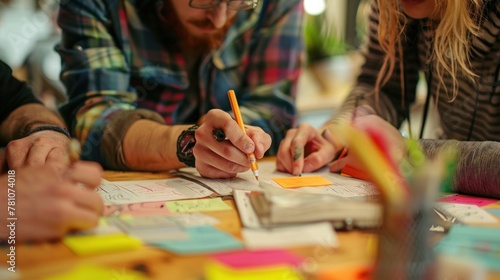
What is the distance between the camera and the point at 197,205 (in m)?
0.97

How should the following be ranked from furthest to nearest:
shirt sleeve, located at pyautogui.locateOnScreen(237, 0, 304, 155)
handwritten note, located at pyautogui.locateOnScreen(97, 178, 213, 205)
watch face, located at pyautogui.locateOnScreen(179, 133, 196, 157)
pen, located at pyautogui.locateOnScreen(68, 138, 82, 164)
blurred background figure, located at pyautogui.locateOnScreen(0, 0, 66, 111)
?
blurred background figure, located at pyautogui.locateOnScreen(0, 0, 66, 111) < shirt sleeve, located at pyautogui.locateOnScreen(237, 0, 304, 155) < watch face, located at pyautogui.locateOnScreen(179, 133, 196, 157) < pen, located at pyautogui.locateOnScreen(68, 138, 82, 164) < handwritten note, located at pyautogui.locateOnScreen(97, 178, 213, 205)

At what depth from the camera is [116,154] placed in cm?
128

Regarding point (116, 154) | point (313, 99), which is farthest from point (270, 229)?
point (313, 99)

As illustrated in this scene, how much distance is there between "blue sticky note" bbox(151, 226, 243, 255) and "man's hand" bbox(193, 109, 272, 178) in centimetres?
31

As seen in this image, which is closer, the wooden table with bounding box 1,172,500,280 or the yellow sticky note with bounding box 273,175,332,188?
the wooden table with bounding box 1,172,500,280

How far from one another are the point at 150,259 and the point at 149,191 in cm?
33

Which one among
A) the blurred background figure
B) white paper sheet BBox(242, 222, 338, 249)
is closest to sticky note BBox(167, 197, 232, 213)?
white paper sheet BBox(242, 222, 338, 249)

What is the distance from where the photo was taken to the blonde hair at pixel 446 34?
123 centimetres

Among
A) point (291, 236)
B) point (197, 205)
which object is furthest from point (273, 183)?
point (291, 236)

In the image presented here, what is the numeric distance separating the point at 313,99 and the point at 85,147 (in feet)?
6.16

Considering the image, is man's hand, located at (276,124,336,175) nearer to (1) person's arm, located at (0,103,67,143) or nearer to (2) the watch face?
(2) the watch face

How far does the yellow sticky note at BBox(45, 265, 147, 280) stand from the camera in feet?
2.20

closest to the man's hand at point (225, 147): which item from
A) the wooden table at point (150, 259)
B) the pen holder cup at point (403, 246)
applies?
the wooden table at point (150, 259)

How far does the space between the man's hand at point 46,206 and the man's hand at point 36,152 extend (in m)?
0.20
